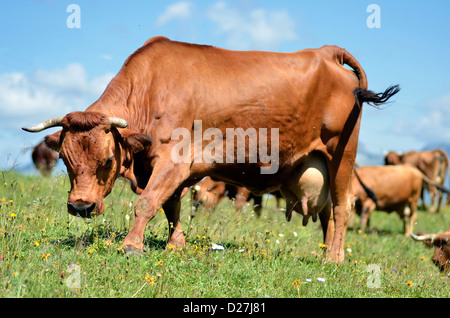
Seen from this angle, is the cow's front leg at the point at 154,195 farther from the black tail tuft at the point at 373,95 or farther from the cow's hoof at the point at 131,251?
the black tail tuft at the point at 373,95

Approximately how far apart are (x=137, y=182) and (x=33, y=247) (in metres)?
1.30

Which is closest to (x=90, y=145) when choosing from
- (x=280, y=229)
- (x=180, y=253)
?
(x=180, y=253)

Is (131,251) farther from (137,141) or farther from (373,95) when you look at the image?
(373,95)

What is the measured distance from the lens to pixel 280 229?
A: 9531mm

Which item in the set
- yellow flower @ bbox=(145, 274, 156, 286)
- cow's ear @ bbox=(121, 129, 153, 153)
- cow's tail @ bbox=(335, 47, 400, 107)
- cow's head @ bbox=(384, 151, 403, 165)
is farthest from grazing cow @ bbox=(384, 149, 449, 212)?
yellow flower @ bbox=(145, 274, 156, 286)

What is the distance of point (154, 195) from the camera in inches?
202

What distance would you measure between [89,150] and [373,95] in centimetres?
376

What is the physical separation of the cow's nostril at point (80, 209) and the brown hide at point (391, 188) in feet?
37.0

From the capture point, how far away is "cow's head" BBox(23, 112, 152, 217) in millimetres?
4969

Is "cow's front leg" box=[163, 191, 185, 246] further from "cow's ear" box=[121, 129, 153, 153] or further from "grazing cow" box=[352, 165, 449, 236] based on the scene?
"grazing cow" box=[352, 165, 449, 236]

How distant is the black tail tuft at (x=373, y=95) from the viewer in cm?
672

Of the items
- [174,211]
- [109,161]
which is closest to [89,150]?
[109,161]

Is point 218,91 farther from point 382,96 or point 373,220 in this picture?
Answer: point 373,220

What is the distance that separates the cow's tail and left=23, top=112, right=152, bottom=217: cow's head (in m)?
3.04
